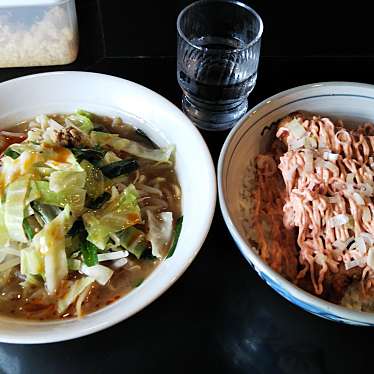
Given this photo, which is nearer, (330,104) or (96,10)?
(330,104)

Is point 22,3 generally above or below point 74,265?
above

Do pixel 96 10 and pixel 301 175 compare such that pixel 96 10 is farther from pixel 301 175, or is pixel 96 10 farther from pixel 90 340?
pixel 90 340

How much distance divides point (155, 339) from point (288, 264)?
32cm

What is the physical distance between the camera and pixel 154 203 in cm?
134

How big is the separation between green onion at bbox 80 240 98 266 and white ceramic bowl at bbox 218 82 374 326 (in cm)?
29

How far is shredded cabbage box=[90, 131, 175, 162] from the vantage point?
1.39 metres

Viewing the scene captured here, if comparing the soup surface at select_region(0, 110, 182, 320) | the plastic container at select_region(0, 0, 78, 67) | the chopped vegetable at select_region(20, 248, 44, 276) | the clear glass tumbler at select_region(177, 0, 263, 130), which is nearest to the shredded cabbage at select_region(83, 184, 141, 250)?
the soup surface at select_region(0, 110, 182, 320)

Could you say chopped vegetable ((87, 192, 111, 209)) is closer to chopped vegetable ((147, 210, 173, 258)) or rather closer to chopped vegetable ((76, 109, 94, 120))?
chopped vegetable ((147, 210, 173, 258))

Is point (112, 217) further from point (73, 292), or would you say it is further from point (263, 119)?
point (263, 119)

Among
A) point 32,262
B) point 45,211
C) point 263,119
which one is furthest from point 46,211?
point 263,119

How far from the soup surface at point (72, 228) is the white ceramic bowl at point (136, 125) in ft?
0.16

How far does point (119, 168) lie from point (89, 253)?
0.77 ft

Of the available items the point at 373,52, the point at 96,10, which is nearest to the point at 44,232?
the point at 96,10

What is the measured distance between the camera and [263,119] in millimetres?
1371
